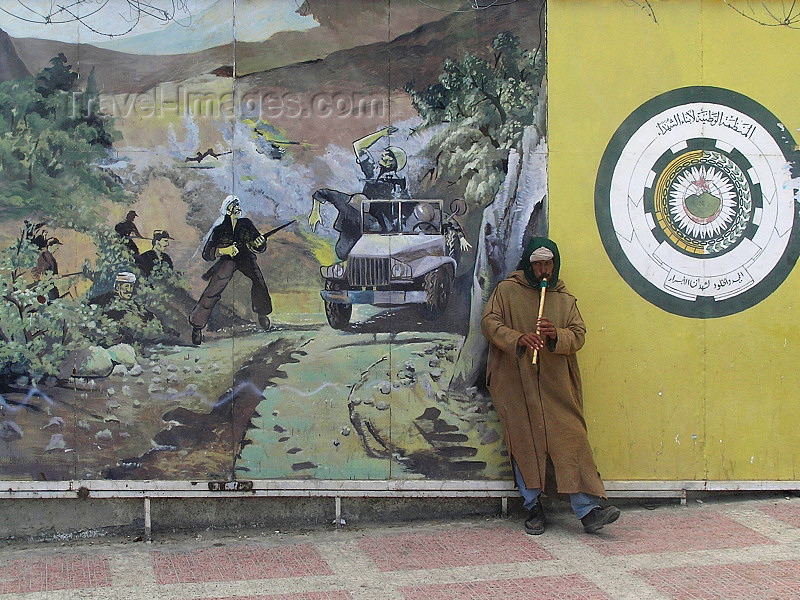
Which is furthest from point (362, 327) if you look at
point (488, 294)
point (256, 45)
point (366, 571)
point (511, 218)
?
point (256, 45)

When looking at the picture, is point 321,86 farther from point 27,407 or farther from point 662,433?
point 662,433

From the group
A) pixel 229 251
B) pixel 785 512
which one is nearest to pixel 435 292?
pixel 229 251

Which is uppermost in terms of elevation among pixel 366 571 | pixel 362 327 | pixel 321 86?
pixel 321 86

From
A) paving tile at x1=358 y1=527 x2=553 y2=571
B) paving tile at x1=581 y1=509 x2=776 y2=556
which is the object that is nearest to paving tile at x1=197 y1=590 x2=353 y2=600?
paving tile at x1=358 y1=527 x2=553 y2=571

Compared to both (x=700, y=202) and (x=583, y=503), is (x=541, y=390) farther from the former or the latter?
(x=700, y=202)

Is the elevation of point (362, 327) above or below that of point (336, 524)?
above

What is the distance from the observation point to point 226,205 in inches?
213

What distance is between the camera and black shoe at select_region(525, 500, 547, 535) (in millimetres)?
5313

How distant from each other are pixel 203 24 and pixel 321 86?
83cm

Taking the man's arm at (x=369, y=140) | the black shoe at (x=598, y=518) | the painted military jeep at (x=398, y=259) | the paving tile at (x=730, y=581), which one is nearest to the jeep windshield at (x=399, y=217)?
the painted military jeep at (x=398, y=259)

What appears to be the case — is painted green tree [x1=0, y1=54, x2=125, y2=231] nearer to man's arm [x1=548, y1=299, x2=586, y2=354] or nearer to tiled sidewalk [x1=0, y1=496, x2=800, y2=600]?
tiled sidewalk [x1=0, y1=496, x2=800, y2=600]

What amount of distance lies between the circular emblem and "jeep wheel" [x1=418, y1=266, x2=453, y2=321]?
3.52ft

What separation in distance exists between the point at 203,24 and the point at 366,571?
11.3ft

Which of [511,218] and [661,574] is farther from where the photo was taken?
[511,218]
